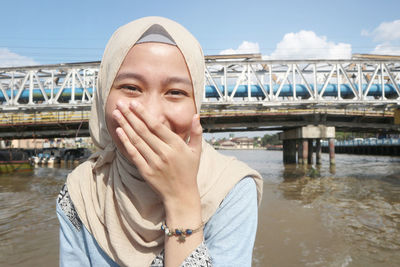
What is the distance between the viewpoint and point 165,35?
1117 millimetres

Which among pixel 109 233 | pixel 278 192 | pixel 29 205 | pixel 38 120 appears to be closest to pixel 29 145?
pixel 38 120

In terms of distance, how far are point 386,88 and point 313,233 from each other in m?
21.7

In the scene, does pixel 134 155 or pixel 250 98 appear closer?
pixel 134 155

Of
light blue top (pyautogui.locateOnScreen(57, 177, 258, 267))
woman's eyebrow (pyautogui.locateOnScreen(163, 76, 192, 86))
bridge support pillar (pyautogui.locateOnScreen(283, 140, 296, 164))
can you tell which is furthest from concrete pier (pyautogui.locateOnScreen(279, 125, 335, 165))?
woman's eyebrow (pyautogui.locateOnScreen(163, 76, 192, 86))

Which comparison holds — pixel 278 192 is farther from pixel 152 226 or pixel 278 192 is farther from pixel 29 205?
pixel 152 226

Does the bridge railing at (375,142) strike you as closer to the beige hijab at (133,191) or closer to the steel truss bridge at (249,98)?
the steel truss bridge at (249,98)

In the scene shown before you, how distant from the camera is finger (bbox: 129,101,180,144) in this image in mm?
895

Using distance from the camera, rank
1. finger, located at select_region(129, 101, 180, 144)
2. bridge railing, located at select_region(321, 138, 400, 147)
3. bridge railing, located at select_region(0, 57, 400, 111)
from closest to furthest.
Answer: finger, located at select_region(129, 101, 180, 144) < bridge railing, located at select_region(0, 57, 400, 111) < bridge railing, located at select_region(321, 138, 400, 147)

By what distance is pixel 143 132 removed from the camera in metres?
0.90

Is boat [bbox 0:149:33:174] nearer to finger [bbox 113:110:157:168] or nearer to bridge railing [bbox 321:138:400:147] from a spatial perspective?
finger [bbox 113:110:157:168]

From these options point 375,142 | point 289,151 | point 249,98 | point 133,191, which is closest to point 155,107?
point 133,191

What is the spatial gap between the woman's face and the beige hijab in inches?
2.3

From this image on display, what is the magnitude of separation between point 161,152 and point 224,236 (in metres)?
0.44

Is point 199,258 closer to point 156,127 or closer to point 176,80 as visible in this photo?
point 156,127
